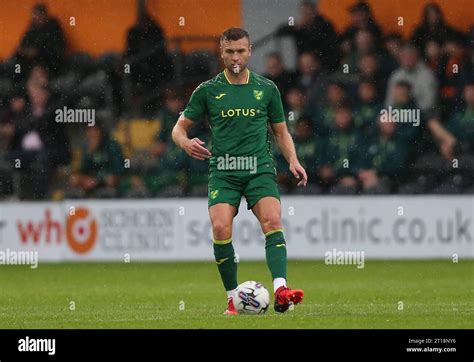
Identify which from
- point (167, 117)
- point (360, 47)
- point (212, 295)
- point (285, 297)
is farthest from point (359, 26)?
point (285, 297)

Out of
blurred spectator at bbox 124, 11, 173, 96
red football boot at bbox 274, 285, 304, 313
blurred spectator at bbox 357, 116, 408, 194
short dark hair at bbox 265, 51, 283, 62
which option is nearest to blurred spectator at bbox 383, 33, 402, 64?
blurred spectator at bbox 357, 116, 408, 194

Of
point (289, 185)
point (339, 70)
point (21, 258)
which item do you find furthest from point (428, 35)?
point (21, 258)

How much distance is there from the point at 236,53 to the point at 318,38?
8.15m

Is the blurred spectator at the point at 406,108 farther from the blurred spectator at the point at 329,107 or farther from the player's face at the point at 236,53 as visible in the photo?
the player's face at the point at 236,53

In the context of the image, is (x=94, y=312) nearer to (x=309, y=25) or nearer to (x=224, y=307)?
(x=224, y=307)

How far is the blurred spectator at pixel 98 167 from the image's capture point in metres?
18.3

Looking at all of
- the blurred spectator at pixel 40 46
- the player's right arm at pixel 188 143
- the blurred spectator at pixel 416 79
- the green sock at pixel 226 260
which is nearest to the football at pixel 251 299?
the green sock at pixel 226 260

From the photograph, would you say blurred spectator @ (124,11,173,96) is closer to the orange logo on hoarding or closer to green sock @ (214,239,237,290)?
the orange logo on hoarding

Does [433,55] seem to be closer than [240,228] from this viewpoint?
No

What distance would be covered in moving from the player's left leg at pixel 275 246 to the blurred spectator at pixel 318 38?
318 inches

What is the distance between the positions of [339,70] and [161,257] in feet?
11.3

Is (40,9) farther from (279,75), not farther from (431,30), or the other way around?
(431,30)

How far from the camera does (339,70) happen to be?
60.7 ft

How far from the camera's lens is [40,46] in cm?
1888
